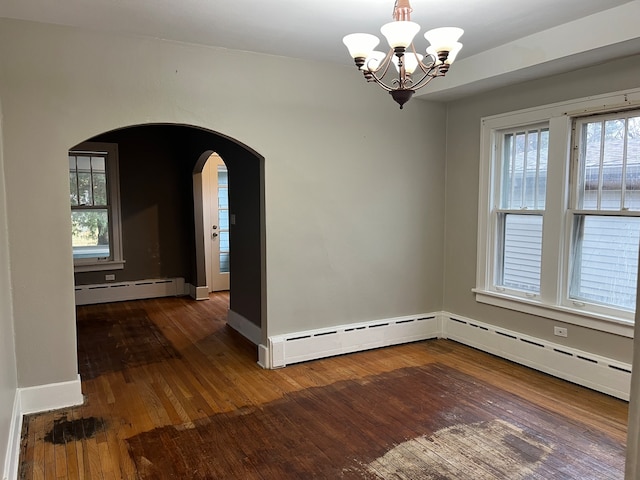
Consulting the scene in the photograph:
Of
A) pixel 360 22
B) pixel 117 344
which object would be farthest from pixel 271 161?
pixel 117 344

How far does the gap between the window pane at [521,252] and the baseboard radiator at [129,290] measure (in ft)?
15.8

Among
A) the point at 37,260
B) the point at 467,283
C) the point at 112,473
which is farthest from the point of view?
the point at 467,283

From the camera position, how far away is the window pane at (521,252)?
13.2 ft

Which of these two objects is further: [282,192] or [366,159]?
[366,159]

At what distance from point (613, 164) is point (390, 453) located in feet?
8.69

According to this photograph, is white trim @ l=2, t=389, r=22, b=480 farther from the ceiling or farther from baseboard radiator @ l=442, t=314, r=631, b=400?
baseboard radiator @ l=442, t=314, r=631, b=400

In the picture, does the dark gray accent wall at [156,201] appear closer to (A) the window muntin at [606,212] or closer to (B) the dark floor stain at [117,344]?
(B) the dark floor stain at [117,344]

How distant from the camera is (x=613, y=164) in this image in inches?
134

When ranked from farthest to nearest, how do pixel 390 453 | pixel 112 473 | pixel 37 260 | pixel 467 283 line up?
pixel 467 283 → pixel 37 260 → pixel 390 453 → pixel 112 473

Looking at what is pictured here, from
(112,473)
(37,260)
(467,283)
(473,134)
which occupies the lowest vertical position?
(112,473)

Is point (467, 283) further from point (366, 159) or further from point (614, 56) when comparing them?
point (614, 56)

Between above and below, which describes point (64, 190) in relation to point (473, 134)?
below

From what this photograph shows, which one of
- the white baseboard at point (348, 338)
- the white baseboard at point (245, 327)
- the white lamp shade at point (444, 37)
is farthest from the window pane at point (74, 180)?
the white lamp shade at point (444, 37)

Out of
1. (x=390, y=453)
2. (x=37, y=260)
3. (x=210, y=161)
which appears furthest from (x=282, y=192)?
(x=210, y=161)
